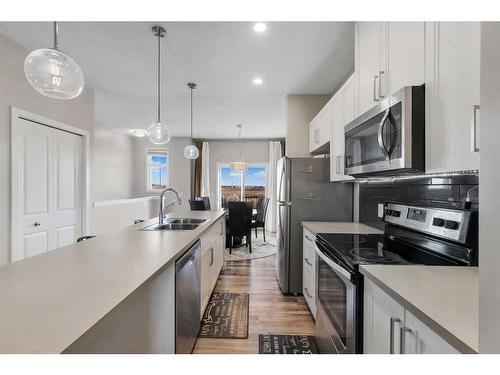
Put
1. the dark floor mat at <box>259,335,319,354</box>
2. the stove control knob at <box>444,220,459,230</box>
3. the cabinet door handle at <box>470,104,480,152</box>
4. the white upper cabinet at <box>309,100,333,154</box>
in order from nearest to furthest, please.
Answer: the cabinet door handle at <box>470,104,480,152</box>
the stove control knob at <box>444,220,459,230</box>
the dark floor mat at <box>259,335,319,354</box>
the white upper cabinet at <box>309,100,333,154</box>

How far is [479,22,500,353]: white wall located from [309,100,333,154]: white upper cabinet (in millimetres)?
2136

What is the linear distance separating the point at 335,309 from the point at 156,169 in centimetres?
677

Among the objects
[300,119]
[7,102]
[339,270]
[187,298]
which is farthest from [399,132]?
[7,102]

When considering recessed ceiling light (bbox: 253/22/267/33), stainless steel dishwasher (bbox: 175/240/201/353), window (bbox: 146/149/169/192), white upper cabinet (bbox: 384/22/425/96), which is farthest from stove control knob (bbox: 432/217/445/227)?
window (bbox: 146/149/169/192)

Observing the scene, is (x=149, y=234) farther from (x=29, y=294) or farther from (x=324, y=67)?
(x=324, y=67)

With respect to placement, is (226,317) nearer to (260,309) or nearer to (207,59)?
(260,309)

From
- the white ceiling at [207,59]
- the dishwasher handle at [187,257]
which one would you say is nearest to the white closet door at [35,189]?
the white ceiling at [207,59]

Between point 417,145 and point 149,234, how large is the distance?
1.81 meters

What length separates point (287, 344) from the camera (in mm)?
2000

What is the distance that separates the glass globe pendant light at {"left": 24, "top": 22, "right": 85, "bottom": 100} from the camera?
1.28 metres

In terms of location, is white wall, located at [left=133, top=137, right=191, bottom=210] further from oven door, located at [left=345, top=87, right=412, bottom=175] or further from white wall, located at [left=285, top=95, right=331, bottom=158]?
oven door, located at [left=345, top=87, right=412, bottom=175]

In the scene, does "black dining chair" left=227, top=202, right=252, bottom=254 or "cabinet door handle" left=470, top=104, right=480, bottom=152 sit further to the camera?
"black dining chair" left=227, top=202, right=252, bottom=254

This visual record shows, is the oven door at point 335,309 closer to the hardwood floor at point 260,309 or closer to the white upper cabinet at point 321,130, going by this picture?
the hardwood floor at point 260,309
